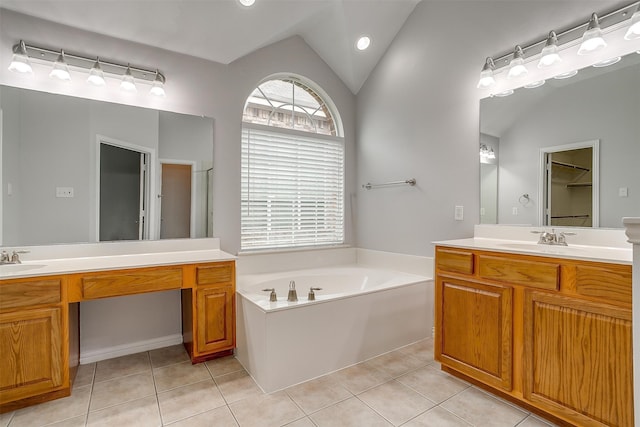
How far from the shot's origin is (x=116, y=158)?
2.48 meters

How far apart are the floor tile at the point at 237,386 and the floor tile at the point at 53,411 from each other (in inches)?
29.5

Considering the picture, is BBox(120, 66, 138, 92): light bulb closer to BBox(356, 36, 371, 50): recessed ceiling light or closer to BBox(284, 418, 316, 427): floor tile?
BBox(356, 36, 371, 50): recessed ceiling light

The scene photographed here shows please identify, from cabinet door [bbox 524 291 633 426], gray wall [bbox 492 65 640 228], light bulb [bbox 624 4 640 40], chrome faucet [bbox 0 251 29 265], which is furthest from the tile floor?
light bulb [bbox 624 4 640 40]

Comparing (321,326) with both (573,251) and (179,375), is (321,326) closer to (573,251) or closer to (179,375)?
(179,375)

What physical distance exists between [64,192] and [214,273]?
1206 millimetres

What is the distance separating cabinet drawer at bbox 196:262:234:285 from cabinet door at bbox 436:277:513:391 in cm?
153

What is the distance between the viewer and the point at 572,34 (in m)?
2.05

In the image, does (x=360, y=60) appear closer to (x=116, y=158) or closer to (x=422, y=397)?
(x=116, y=158)

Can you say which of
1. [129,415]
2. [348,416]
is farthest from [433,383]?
[129,415]

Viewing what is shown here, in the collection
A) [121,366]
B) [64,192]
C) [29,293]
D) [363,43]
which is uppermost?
[363,43]

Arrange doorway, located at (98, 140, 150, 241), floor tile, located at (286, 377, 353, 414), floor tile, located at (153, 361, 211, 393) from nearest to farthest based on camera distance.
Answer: floor tile, located at (286, 377, 353, 414), floor tile, located at (153, 361, 211, 393), doorway, located at (98, 140, 150, 241)

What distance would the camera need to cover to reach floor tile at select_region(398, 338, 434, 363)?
2.47m

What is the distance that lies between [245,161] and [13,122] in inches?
64.9

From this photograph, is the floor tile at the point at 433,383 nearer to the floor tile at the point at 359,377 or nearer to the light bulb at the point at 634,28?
the floor tile at the point at 359,377
